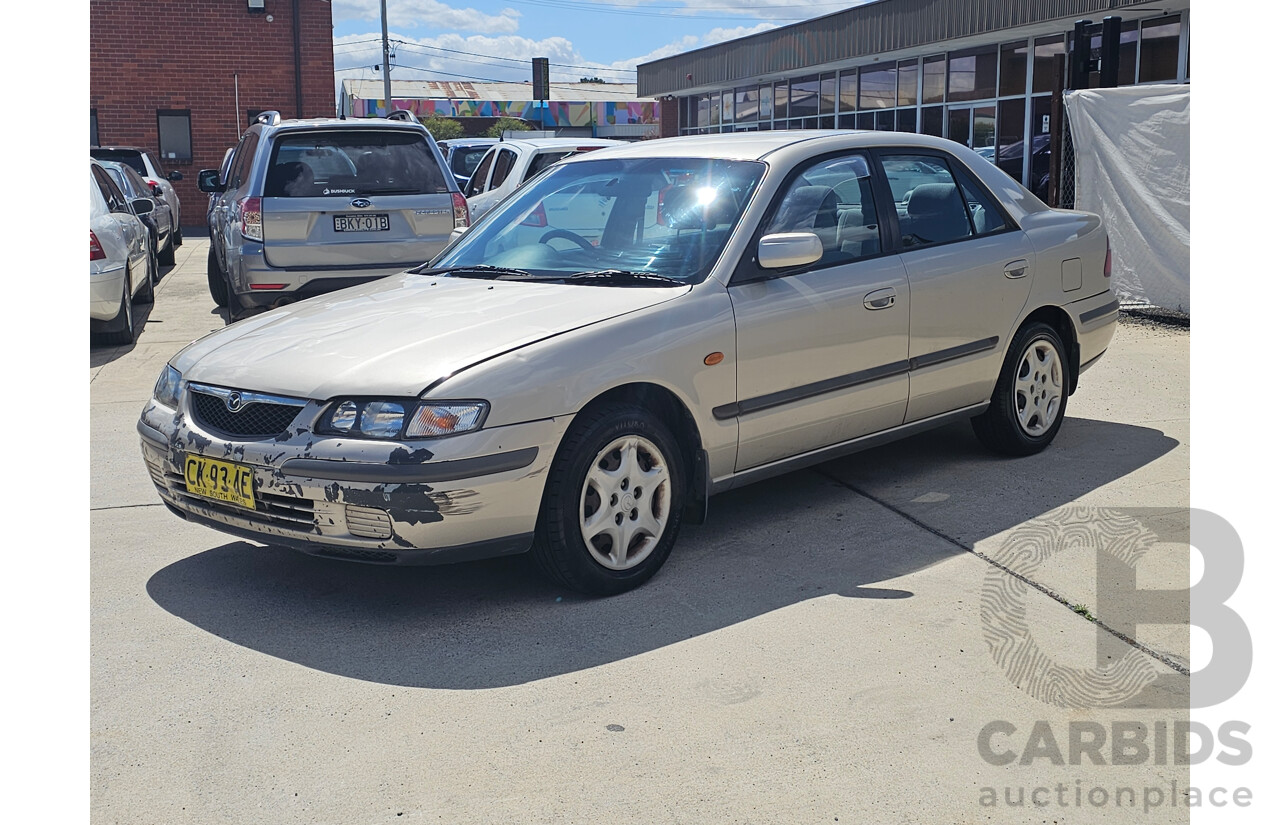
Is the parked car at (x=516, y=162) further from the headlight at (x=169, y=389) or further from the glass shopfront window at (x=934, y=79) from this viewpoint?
the glass shopfront window at (x=934, y=79)

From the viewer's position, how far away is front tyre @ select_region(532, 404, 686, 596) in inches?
165

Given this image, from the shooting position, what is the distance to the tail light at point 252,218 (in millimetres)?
9320

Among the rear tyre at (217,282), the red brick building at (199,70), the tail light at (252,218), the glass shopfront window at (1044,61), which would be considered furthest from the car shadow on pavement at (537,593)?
the red brick building at (199,70)

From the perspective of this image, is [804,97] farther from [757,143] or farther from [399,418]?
[399,418]

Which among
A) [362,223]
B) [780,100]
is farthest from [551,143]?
[780,100]

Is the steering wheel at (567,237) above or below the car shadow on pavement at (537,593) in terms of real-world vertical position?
above

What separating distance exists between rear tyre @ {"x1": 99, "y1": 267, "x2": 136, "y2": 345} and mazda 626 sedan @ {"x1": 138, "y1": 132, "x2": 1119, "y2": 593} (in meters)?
5.81

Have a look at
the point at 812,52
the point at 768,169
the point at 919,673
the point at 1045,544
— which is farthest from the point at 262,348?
the point at 812,52

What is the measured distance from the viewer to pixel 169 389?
183 inches

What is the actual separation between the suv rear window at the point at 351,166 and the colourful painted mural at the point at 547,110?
45844 mm

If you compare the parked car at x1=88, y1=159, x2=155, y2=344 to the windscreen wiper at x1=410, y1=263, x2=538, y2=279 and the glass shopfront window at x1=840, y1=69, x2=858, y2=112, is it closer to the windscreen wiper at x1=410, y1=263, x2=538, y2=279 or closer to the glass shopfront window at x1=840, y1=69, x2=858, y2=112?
the windscreen wiper at x1=410, y1=263, x2=538, y2=279

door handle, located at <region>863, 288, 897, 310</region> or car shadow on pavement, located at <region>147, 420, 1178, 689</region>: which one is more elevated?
door handle, located at <region>863, 288, 897, 310</region>

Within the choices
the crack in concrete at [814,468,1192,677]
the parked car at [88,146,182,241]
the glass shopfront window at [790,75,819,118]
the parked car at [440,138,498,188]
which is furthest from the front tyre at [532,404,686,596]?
the glass shopfront window at [790,75,819,118]

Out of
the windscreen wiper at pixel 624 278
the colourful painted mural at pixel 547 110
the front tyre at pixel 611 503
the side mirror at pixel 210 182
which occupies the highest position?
the colourful painted mural at pixel 547 110
